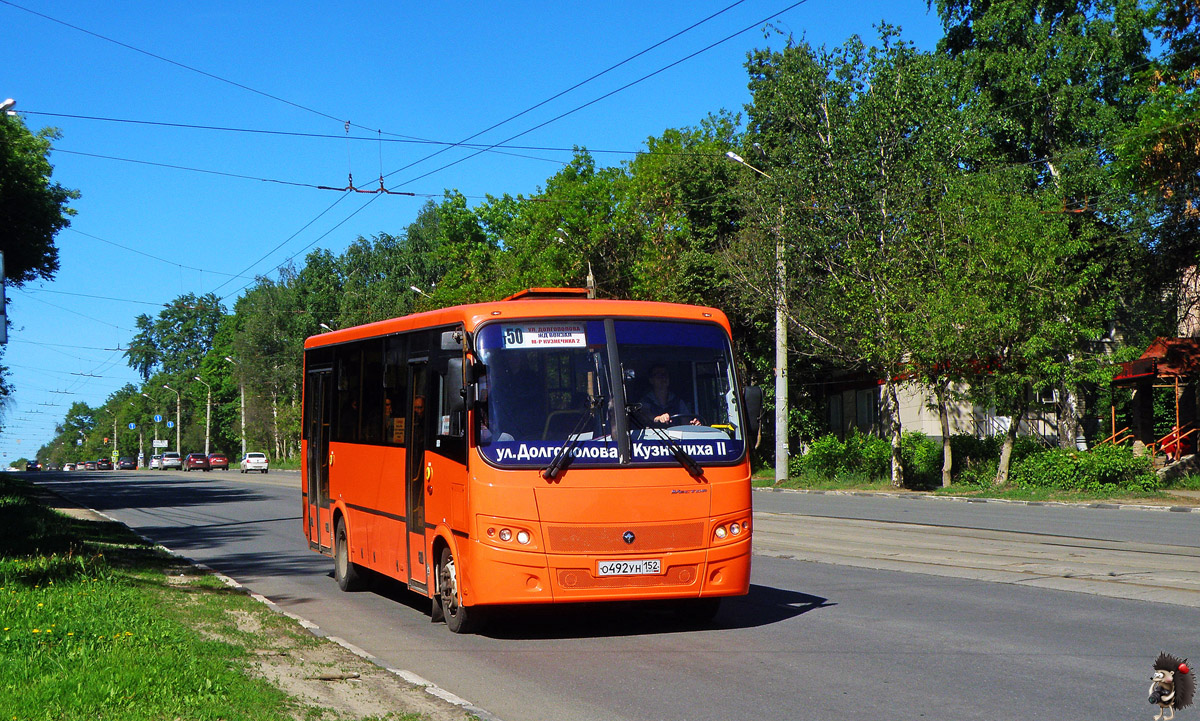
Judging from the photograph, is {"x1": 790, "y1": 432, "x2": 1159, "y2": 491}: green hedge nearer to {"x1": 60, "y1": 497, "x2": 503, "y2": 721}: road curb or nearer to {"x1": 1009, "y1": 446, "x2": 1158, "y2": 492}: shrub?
{"x1": 1009, "y1": 446, "x2": 1158, "y2": 492}: shrub

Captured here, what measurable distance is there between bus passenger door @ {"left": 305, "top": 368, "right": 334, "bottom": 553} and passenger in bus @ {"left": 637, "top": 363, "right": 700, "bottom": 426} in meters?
5.64

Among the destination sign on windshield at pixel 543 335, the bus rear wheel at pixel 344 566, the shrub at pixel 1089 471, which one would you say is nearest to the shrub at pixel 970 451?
the shrub at pixel 1089 471

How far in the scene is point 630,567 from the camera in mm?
9227

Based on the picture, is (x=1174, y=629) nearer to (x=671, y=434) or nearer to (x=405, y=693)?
(x=671, y=434)

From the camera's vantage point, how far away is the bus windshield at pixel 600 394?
30.8 ft

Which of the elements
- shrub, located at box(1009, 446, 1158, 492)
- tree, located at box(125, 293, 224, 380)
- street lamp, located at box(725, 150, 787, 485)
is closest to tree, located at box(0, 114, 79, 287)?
street lamp, located at box(725, 150, 787, 485)

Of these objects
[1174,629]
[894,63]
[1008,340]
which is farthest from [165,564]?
[894,63]

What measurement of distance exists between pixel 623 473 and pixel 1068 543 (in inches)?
386

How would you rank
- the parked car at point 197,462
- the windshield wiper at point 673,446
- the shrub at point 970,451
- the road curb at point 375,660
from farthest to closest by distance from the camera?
1. the parked car at point 197,462
2. the shrub at point 970,451
3. the windshield wiper at point 673,446
4. the road curb at point 375,660

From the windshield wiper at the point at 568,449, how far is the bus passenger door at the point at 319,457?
218 inches

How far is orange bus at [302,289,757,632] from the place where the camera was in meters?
9.16

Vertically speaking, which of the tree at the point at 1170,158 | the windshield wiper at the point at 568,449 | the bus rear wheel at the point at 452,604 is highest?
the tree at the point at 1170,158

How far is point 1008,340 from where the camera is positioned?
2883 centimetres

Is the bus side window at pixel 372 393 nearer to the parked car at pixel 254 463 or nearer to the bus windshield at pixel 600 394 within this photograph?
the bus windshield at pixel 600 394
